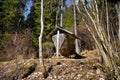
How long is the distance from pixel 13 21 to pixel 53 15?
4.57 metres

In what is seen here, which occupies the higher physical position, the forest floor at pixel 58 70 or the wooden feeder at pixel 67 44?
the wooden feeder at pixel 67 44

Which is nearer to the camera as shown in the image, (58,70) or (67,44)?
(58,70)

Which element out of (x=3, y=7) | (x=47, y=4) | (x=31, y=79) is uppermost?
(x=3, y=7)

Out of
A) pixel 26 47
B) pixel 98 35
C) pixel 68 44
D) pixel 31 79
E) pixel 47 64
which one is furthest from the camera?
pixel 26 47

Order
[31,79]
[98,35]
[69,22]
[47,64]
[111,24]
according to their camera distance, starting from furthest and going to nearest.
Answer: [69,22], [47,64], [31,79], [111,24], [98,35]

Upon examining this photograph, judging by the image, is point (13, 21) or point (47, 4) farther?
point (13, 21)

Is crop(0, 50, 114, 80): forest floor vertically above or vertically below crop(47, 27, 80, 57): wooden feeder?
below

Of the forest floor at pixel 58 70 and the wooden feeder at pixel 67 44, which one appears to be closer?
the forest floor at pixel 58 70

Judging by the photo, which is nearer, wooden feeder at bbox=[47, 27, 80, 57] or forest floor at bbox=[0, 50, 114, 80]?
forest floor at bbox=[0, 50, 114, 80]

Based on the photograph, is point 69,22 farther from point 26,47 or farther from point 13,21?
point 26,47

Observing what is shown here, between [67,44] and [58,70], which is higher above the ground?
[67,44]

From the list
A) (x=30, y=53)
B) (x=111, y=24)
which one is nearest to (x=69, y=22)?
(x=30, y=53)

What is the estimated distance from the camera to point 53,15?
33.2 meters

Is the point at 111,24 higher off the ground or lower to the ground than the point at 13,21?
lower
